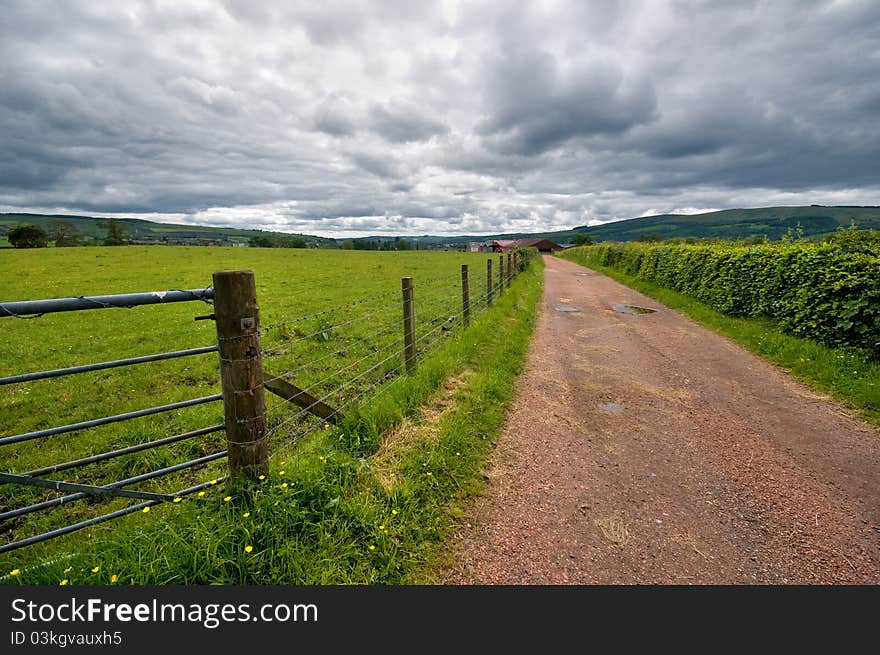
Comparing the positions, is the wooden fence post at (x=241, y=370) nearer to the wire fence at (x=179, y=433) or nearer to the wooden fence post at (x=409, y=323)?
the wire fence at (x=179, y=433)

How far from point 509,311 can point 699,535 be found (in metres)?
8.73

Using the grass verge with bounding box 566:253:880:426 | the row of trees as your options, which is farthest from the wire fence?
the row of trees

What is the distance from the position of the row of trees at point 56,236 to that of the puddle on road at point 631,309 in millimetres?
84908

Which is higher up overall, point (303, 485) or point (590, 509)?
point (303, 485)

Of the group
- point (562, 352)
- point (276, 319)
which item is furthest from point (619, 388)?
point (276, 319)

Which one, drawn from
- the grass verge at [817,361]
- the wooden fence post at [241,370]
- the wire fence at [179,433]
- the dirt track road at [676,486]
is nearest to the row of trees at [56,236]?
the wire fence at [179,433]

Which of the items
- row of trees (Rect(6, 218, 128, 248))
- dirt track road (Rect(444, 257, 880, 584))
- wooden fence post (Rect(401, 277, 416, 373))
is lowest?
dirt track road (Rect(444, 257, 880, 584))

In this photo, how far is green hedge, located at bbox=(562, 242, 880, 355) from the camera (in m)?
7.04

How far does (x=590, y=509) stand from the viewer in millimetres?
3553

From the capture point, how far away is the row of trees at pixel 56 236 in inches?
2825

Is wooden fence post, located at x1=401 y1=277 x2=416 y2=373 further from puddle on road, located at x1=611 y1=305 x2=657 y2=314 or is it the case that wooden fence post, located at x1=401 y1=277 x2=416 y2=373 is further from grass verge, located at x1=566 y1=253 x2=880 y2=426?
puddle on road, located at x1=611 y1=305 x2=657 y2=314

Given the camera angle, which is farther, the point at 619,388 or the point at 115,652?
the point at 619,388

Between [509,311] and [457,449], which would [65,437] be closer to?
[457,449]

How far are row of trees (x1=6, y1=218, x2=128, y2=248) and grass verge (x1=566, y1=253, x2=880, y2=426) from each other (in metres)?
88.6
